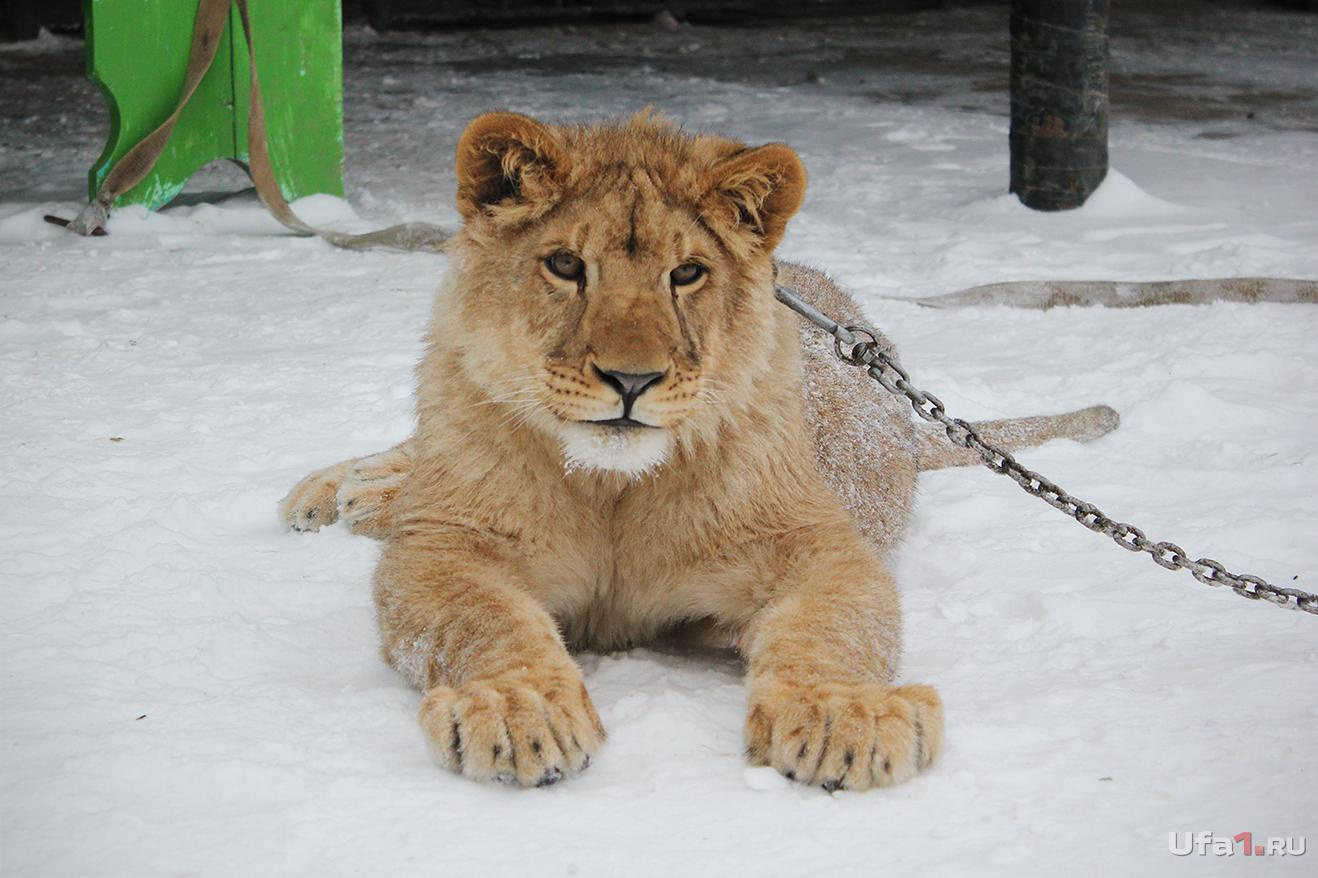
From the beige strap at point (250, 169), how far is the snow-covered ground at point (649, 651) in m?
0.14

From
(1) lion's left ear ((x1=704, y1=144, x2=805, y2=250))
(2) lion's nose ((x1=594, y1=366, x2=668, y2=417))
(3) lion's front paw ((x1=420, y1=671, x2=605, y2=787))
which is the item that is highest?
(1) lion's left ear ((x1=704, y1=144, x2=805, y2=250))

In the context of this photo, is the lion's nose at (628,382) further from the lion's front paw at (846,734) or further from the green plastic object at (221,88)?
the green plastic object at (221,88)

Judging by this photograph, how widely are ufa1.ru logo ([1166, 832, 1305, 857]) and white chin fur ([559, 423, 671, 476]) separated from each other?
119 centimetres

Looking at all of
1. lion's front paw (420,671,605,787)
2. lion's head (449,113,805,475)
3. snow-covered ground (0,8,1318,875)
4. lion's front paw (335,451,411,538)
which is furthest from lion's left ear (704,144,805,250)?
lion's front paw (335,451,411,538)

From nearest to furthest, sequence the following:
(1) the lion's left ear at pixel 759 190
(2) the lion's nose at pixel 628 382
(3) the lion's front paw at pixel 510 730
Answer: (3) the lion's front paw at pixel 510 730 < (2) the lion's nose at pixel 628 382 < (1) the lion's left ear at pixel 759 190

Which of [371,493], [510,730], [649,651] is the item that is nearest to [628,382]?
[510,730]

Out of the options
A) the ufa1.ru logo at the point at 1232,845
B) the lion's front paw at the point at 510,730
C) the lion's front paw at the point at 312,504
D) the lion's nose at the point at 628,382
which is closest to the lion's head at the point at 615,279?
the lion's nose at the point at 628,382

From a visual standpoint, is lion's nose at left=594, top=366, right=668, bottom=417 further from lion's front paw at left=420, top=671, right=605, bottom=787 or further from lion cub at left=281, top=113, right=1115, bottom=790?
lion's front paw at left=420, top=671, right=605, bottom=787

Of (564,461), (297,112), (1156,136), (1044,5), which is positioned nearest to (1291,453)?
(564,461)

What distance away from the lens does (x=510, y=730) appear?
2.61 m

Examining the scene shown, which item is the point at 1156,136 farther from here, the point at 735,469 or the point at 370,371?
the point at 735,469

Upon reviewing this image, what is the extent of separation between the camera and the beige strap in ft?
23.6

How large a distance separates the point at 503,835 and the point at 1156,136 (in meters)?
8.93

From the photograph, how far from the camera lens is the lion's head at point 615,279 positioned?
2920 millimetres
